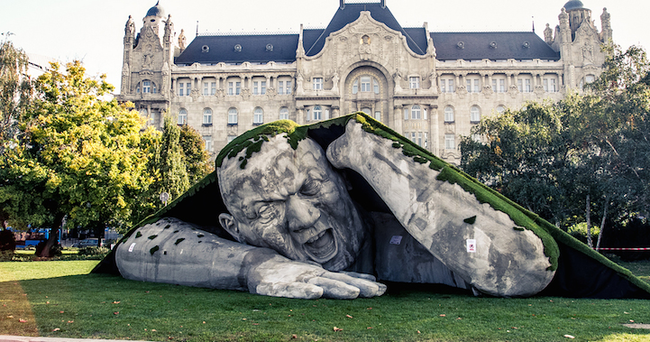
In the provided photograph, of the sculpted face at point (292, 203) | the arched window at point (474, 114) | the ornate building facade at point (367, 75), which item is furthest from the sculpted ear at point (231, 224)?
the arched window at point (474, 114)

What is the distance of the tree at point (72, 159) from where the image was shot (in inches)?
1000

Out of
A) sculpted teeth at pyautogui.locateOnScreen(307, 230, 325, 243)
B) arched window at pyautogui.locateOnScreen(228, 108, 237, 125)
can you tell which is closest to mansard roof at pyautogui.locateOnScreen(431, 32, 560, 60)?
arched window at pyautogui.locateOnScreen(228, 108, 237, 125)

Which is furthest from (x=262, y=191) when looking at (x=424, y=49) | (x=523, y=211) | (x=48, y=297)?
(x=424, y=49)

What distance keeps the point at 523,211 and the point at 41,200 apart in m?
26.2

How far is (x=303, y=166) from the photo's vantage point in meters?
12.9

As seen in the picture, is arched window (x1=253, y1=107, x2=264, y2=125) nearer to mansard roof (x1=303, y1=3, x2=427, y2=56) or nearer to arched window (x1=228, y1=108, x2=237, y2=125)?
arched window (x1=228, y1=108, x2=237, y2=125)

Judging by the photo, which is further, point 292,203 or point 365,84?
point 365,84

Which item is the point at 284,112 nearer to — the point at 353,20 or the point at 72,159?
the point at 353,20

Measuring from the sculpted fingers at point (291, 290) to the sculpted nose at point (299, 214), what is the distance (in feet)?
6.79

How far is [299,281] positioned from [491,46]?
56.7 meters

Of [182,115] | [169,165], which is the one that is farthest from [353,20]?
[169,165]

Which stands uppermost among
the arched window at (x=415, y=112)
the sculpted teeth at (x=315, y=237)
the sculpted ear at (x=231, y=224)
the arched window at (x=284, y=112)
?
the arched window at (x=284, y=112)

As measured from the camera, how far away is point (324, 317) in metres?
8.10

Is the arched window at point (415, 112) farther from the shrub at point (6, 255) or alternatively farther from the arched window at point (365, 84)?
the shrub at point (6, 255)
